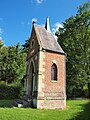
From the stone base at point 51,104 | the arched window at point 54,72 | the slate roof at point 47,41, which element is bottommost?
the stone base at point 51,104

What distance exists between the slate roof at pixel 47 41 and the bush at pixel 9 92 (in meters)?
14.9

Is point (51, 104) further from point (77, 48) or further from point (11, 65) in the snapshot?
point (11, 65)

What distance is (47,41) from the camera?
22.0 metres

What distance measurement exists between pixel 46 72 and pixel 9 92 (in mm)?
16195

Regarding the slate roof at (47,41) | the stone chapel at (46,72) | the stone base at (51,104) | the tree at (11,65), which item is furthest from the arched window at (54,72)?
the tree at (11,65)

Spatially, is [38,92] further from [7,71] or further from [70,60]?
[7,71]

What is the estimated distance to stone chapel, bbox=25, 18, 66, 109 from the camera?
764 inches

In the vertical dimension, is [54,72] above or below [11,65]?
below

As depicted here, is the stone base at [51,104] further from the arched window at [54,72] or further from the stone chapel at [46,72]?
the arched window at [54,72]

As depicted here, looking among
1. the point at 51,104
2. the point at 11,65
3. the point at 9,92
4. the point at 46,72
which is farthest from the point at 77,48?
the point at 51,104

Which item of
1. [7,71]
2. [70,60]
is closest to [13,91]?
[7,71]

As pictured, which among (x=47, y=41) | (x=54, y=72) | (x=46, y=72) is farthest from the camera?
(x=47, y=41)

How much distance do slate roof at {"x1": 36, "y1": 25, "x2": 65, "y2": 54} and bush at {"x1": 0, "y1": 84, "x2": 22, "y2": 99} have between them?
14890 millimetres

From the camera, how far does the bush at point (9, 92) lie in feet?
111
